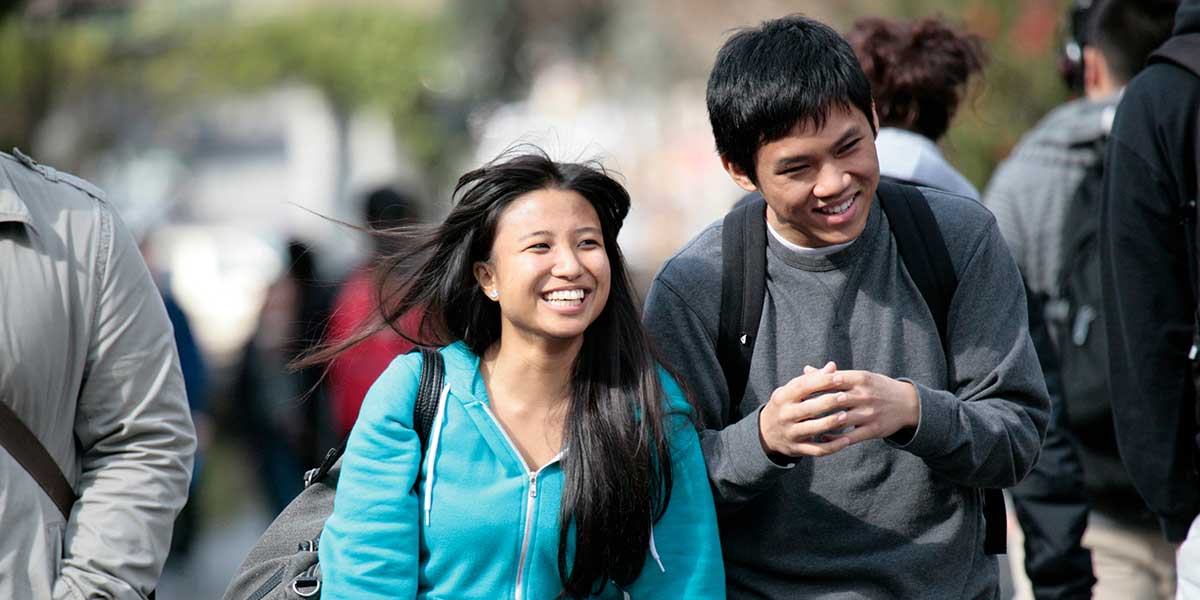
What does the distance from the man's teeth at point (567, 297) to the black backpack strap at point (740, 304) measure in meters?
0.27

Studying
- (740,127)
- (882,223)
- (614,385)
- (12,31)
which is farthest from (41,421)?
(12,31)

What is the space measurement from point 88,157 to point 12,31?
545 centimetres

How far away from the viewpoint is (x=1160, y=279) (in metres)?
3.60

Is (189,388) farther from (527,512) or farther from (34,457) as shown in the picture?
(527,512)

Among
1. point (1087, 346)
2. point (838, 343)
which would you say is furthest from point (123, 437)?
point (1087, 346)

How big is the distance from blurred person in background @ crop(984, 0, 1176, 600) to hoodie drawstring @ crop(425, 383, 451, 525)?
1.92 m

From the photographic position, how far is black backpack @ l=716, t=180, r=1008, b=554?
2.88 metres

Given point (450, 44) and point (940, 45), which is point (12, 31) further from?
point (450, 44)

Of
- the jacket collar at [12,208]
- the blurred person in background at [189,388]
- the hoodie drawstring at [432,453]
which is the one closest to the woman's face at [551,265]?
the hoodie drawstring at [432,453]

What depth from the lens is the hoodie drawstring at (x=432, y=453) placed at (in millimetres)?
2807

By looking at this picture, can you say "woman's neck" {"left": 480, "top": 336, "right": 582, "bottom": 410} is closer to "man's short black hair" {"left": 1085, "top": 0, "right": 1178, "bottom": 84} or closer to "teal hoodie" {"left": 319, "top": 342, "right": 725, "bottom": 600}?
"teal hoodie" {"left": 319, "top": 342, "right": 725, "bottom": 600}

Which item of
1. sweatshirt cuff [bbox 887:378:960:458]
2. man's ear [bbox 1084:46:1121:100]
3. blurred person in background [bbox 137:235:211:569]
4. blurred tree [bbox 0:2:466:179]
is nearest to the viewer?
sweatshirt cuff [bbox 887:378:960:458]

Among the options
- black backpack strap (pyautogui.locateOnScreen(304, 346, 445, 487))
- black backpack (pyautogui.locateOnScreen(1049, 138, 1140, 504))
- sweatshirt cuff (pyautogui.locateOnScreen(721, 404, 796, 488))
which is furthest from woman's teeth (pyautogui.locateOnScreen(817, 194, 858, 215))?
black backpack (pyautogui.locateOnScreen(1049, 138, 1140, 504))

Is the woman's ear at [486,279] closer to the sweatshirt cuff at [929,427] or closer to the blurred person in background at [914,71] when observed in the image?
the sweatshirt cuff at [929,427]
